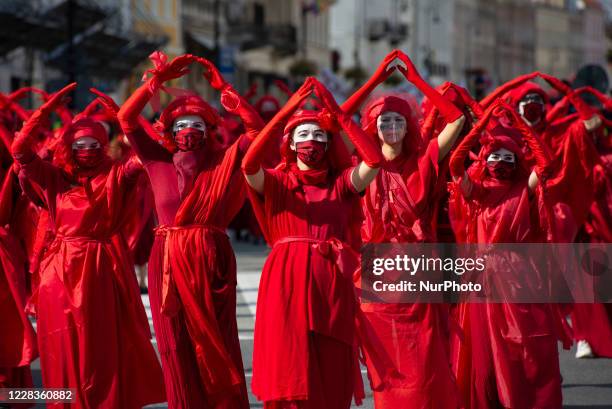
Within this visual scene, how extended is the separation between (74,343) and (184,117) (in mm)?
1413

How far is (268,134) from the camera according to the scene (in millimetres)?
8500

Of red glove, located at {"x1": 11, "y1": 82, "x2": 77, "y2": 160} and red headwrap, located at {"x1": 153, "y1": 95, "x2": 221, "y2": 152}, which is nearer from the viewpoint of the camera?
red headwrap, located at {"x1": 153, "y1": 95, "x2": 221, "y2": 152}

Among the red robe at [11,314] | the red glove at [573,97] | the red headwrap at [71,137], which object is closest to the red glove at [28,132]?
the red headwrap at [71,137]

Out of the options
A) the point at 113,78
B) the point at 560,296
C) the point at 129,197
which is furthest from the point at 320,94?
the point at 113,78

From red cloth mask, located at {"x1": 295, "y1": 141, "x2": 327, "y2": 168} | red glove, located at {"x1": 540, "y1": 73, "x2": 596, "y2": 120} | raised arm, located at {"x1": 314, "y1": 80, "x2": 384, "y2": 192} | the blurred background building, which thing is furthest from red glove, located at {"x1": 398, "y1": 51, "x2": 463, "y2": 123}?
the blurred background building

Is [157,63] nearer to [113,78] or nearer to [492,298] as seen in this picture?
[492,298]

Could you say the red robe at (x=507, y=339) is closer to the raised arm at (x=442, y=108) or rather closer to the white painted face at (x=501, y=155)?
the white painted face at (x=501, y=155)

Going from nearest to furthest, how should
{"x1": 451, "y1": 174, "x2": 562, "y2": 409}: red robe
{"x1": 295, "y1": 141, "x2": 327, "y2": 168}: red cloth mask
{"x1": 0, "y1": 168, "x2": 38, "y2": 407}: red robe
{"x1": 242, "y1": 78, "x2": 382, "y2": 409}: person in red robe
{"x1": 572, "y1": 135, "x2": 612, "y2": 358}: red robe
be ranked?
{"x1": 242, "y1": 78, "x2": 382, "y2": 409}: person in red robe, {"x1": 295, "y1": 141, "x2": 327, "y2": 168}: red cloth mask, {"x1": 451, "y1": 174, "x2": 562, "y2": 409}: red robe, {"x1": 0, "y1": 168, "x2": 38, "y2": 407}: red robe, {"x1": 572, "y1": 135, "x2": 612, "y2": 358}: red robe

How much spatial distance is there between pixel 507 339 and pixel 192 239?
6.82 ft

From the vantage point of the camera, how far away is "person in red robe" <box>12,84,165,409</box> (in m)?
9.45

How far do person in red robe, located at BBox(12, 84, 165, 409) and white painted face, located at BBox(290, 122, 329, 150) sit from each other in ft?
3.94

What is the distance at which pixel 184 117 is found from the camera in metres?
9.27

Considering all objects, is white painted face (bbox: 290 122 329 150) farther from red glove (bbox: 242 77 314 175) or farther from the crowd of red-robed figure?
red glove (bbox: 242 77 314 175)

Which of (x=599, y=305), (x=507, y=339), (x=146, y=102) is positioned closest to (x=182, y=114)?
(x=146, y=102)
